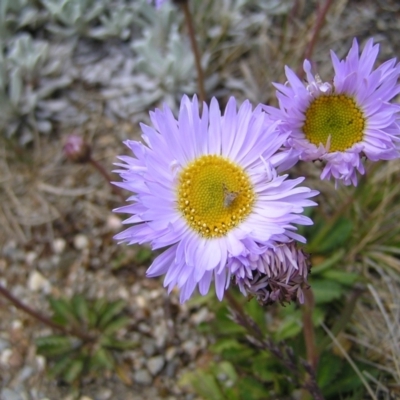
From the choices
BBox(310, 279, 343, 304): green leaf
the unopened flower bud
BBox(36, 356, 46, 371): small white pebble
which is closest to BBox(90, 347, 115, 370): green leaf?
BBox(36, 356, 46, 371): small white pebble

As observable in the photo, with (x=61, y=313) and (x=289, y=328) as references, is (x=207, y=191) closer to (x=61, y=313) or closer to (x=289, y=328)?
(x=289, y=328)

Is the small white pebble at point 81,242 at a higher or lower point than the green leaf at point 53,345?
higher

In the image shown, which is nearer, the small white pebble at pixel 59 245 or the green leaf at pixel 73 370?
the green leaf at pixel 73 370

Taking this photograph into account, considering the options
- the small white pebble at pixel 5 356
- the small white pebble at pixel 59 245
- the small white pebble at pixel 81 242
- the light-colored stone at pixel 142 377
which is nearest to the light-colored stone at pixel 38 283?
the small white pebble at pixel 59 245

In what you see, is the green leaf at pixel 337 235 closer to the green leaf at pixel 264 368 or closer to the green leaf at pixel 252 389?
the green leaf at pixel 264 368

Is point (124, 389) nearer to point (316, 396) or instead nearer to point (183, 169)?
point (316, 396)

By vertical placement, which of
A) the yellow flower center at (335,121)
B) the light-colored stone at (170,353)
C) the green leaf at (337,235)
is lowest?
the light-colored stone at (170,353)

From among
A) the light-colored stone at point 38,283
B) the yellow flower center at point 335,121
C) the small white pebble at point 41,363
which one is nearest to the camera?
the yellow flower center at point 335,121

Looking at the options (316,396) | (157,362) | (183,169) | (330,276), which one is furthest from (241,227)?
(157,362)
